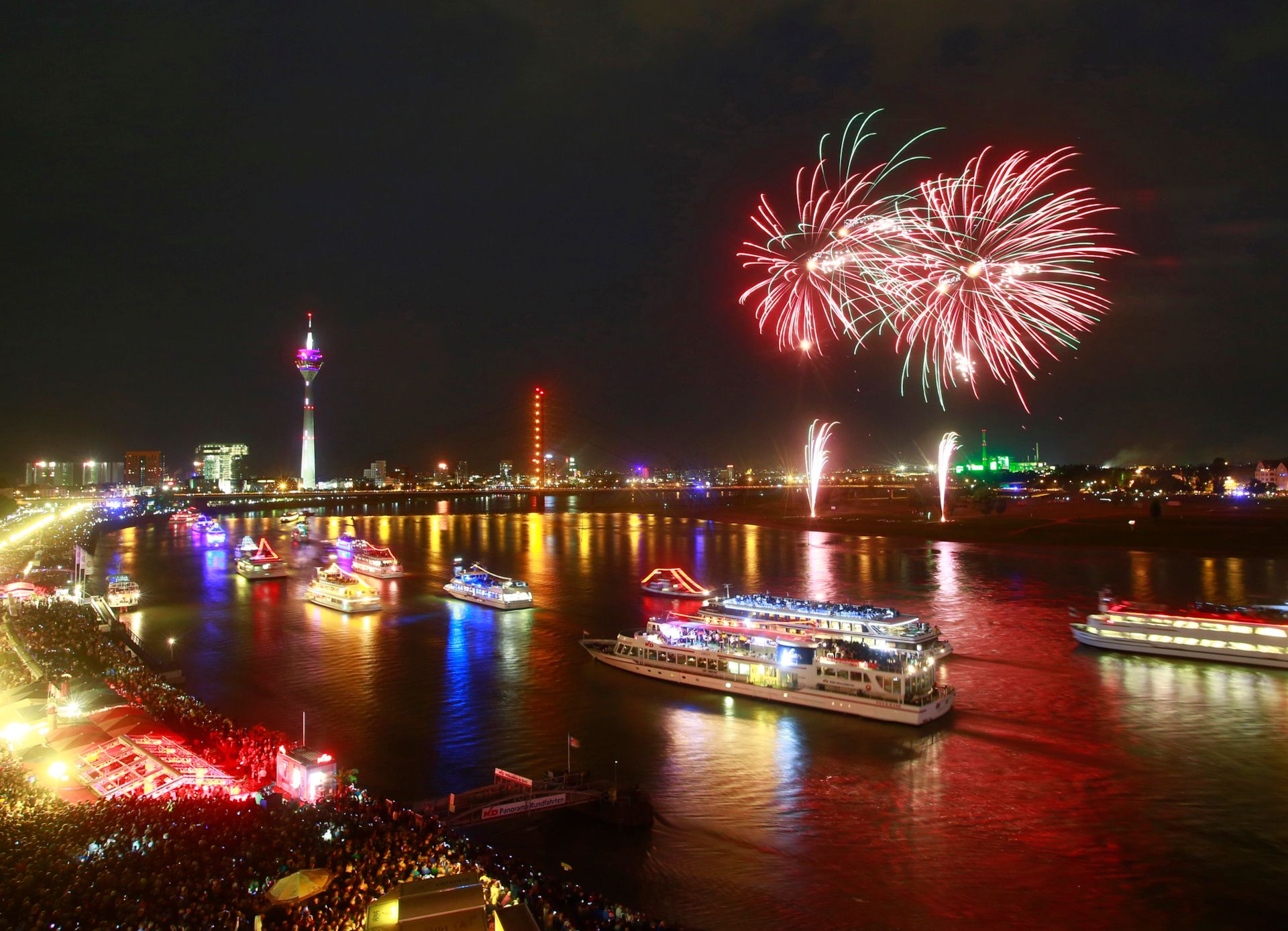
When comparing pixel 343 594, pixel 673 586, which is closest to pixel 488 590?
pixel 343 594

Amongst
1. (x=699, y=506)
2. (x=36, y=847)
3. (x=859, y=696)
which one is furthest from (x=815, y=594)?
(x=699, y=506)

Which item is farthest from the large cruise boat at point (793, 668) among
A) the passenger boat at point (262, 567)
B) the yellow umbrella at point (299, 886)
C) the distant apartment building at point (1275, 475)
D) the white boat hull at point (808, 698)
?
the distant apartment building at point (1275, 475)

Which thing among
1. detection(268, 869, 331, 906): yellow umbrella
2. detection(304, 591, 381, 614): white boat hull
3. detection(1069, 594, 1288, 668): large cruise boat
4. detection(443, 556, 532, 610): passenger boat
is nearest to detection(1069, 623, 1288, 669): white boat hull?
detection(1069, 594, 1288, 668): large cruise boat

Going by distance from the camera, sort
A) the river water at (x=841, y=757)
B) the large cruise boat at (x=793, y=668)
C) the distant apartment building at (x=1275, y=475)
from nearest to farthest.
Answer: the river water at (x=841, y=757) → the large cruise boat at (x=793, y=668) → the distant apartment building at (x=1275, y=475)

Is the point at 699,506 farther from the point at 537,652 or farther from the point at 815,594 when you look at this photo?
the point at 537,652

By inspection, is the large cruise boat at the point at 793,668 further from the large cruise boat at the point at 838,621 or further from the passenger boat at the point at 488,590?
the passenger boat at the point at 488,590
